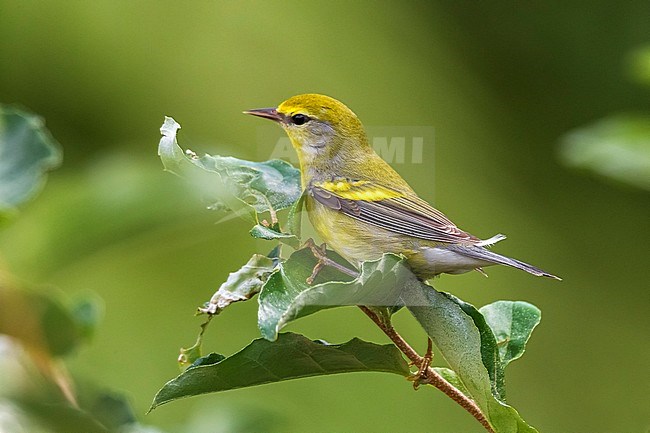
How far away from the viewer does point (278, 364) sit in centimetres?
80

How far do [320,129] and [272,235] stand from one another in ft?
1.56

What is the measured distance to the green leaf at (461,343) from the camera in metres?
0.76

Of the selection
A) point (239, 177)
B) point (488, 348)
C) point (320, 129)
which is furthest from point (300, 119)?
point (488, 348)

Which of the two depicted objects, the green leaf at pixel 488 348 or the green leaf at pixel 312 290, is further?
the green leaf at pixel 488 348

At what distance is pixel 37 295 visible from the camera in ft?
2.07

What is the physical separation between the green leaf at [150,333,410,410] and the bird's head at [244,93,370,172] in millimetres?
459

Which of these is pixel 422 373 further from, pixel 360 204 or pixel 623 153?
pixel 623 153

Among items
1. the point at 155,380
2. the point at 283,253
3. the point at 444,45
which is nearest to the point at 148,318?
the point at 155,380

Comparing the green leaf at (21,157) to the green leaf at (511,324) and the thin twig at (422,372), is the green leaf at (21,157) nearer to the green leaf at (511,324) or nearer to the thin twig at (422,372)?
the thin twig at (422,372)

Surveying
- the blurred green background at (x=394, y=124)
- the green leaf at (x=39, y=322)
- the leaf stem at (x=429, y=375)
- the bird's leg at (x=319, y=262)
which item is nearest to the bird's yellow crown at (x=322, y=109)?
the bird's leg at (x=319, y=262)

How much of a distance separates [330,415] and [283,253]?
2.53 meters

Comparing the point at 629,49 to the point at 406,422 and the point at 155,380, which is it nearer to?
the point at 406,422

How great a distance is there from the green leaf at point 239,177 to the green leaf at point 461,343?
0.60ft

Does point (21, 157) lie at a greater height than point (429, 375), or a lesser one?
greater
